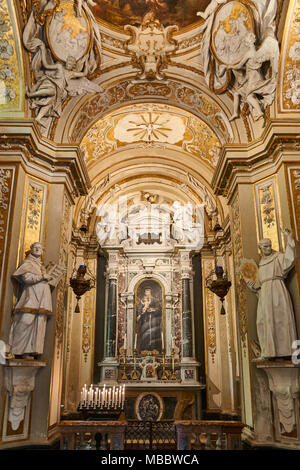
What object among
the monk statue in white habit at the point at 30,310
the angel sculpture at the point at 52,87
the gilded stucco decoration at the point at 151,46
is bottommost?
the monk statue in white habit at the point at 30,310

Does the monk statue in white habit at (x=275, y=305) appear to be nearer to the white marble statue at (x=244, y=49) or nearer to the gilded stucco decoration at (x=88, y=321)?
the white marble statue at (x=244, y=49)

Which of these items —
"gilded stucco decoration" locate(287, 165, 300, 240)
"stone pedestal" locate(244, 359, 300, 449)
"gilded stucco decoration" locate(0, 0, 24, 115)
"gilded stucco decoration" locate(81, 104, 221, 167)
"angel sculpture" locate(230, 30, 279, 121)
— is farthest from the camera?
"gilded stucco decoration" locate(81, 104, 221, 167)

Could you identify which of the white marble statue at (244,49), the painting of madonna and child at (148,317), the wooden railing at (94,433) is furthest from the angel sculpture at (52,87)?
the painting of madonna and child at (148,317)

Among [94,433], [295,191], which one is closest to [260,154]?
[295,191]

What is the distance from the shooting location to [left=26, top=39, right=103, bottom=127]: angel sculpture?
7605mm

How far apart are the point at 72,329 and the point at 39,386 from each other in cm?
565

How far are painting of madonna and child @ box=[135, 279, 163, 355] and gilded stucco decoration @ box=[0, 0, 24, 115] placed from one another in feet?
24.9

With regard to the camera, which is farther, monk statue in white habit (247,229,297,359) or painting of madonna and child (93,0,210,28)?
painting of madonna and child (93,0,210,28)

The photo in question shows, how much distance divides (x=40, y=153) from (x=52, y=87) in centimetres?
128

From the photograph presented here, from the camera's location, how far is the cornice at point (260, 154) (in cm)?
718

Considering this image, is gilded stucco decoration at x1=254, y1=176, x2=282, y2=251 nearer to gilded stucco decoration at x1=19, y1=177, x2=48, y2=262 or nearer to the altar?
gilded stucco decoration at x1=19, y1=177, x2=48, y2=262

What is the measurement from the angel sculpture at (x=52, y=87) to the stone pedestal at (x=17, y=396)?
437cm

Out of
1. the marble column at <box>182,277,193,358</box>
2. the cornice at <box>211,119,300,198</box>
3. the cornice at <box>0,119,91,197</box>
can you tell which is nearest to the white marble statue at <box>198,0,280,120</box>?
the cornice at <box>211,119,300,198</box>

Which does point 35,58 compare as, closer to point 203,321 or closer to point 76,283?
point 76,283
